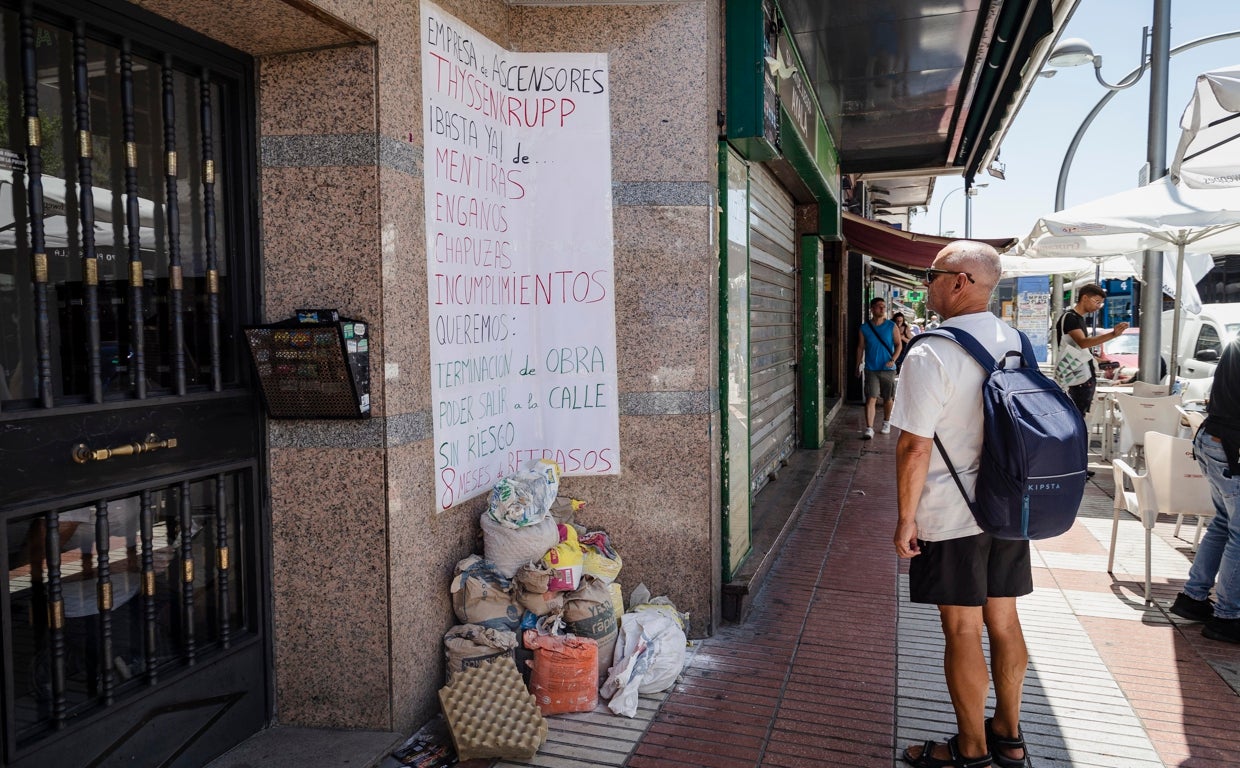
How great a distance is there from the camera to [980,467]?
3020 millimetres

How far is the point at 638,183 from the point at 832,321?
10531 mm

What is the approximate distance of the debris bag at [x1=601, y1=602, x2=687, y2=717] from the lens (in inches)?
147

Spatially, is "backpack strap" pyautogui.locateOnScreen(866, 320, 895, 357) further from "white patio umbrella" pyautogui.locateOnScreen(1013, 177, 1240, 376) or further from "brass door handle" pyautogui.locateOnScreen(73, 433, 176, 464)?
"brass door handle" pyautogui.locateOnScreen(73, 433, 176, 464)

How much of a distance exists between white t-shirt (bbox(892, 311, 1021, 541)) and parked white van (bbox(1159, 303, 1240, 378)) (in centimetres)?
1355

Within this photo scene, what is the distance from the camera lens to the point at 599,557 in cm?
416

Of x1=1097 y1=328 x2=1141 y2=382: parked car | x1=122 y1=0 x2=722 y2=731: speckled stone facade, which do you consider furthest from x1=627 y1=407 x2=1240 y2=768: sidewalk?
x1=1097 y1=328 x2=1141 y2=382: parked car

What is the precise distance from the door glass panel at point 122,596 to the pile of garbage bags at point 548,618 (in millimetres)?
916

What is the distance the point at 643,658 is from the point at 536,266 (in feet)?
6.33

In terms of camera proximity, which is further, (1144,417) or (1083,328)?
(1083,328)

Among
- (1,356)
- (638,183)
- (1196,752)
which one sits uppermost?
(638,183)

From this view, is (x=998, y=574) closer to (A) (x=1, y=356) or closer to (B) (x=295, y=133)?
(B) (x=295, y=133)

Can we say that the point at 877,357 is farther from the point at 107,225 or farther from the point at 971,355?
the point at 107,225

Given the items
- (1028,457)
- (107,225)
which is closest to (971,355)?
(1028,457)

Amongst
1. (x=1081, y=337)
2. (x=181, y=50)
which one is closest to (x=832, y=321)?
(x=1081, y=337)
